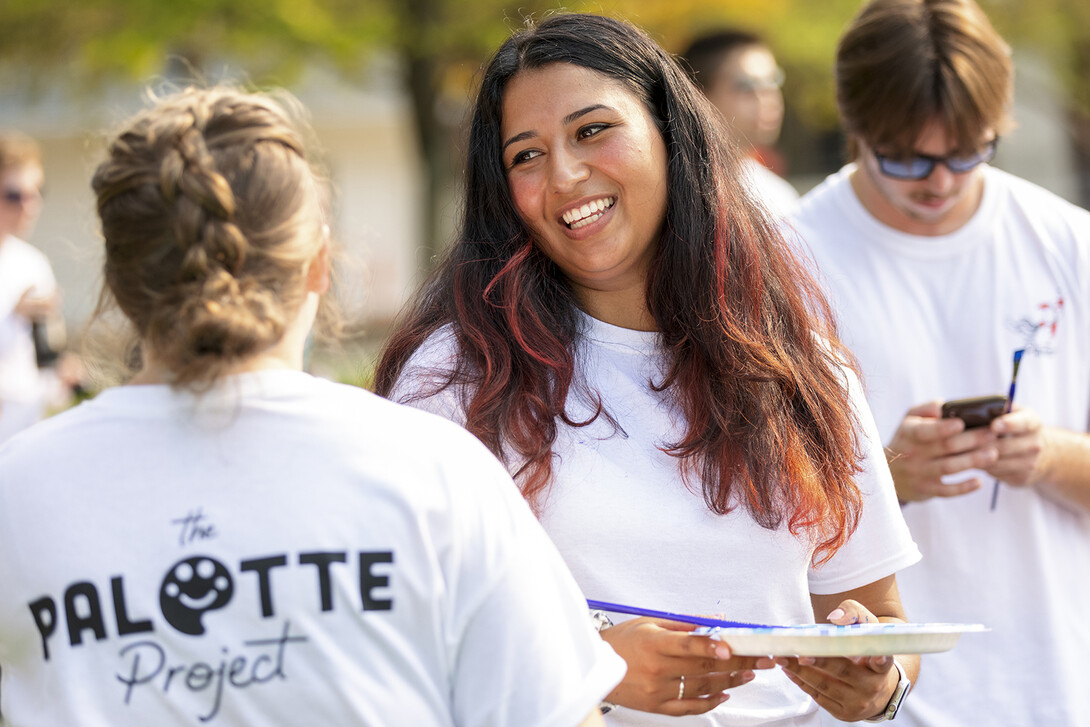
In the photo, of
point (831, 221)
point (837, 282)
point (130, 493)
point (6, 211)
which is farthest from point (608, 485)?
point (6, 211)

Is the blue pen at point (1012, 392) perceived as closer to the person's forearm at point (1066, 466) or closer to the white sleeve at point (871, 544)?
the person's forearm at point (1066, 466)

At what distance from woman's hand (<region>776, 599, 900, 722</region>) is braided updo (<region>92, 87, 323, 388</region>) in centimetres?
106

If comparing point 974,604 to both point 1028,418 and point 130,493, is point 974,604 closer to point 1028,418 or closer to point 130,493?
point 1028,418

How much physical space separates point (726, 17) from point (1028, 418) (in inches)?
402

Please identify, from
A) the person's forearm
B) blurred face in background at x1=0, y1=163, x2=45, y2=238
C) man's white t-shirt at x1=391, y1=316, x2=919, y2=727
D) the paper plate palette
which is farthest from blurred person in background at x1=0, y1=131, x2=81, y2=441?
the paper plate palette

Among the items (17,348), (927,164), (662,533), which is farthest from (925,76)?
(17,348)

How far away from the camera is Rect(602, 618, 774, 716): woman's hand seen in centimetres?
185

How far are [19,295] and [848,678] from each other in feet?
17.5

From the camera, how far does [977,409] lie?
271cm

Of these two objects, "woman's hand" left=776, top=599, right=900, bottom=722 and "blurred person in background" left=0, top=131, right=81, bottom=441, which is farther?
"blurred person in background" left=0, top=131, right=81, bottom=441

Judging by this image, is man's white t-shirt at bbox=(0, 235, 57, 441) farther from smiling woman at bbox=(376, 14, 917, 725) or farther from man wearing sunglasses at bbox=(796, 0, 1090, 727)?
man wearing sunglasses at bbox=(796, 0, 1090, 727)

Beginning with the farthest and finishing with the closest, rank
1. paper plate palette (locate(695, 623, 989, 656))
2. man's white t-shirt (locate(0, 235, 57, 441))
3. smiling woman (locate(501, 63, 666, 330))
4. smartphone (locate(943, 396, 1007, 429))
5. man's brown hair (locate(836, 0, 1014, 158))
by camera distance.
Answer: man's white t-shirt (locate(0, 235, 57, 441)) → man's brown hair (locate(836, 0, 1014, 158)) → smartphone (locate(943, 396, 1007, 429)) → smiling woman (locate(501, 63, 666, 330)) → paper plate palette (locate(695, 623, 989, 656))

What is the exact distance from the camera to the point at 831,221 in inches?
122

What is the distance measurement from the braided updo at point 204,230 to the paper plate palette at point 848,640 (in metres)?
0.84
